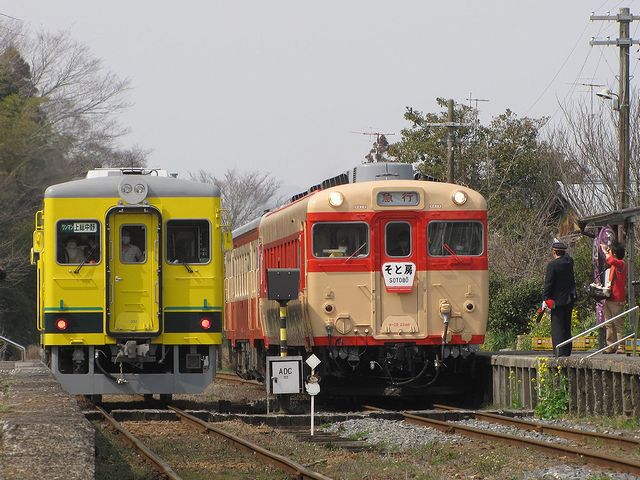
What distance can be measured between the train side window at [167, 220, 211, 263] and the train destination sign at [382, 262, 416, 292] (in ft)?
7.58

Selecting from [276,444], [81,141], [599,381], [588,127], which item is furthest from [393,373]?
[81,141]

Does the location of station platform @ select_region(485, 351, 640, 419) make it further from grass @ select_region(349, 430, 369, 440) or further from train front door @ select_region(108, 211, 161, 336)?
train front door @ select_region(108, 211, 161, 336)

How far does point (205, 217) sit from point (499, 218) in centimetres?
2520

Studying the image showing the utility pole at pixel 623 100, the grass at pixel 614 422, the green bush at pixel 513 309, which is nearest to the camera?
the grass at pixel 614 422

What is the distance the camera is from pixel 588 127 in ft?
127

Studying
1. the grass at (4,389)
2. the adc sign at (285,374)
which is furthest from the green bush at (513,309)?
the grass at (4,389)

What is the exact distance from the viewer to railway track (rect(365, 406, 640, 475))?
10.2 m

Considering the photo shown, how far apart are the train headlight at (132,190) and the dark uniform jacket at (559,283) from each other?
519cm

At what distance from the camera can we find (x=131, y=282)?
17281 mm

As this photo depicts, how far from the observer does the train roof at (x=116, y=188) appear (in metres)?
17.2

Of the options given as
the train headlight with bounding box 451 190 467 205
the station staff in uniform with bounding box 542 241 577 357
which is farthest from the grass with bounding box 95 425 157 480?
the train headlight with bounding box 451 190 467 205

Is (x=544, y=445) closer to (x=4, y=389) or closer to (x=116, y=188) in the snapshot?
(x=4, y=389)

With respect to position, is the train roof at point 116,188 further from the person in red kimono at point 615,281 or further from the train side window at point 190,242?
the person in red kimono at point 615,281

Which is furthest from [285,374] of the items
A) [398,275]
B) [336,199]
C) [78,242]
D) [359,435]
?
[78,242]
